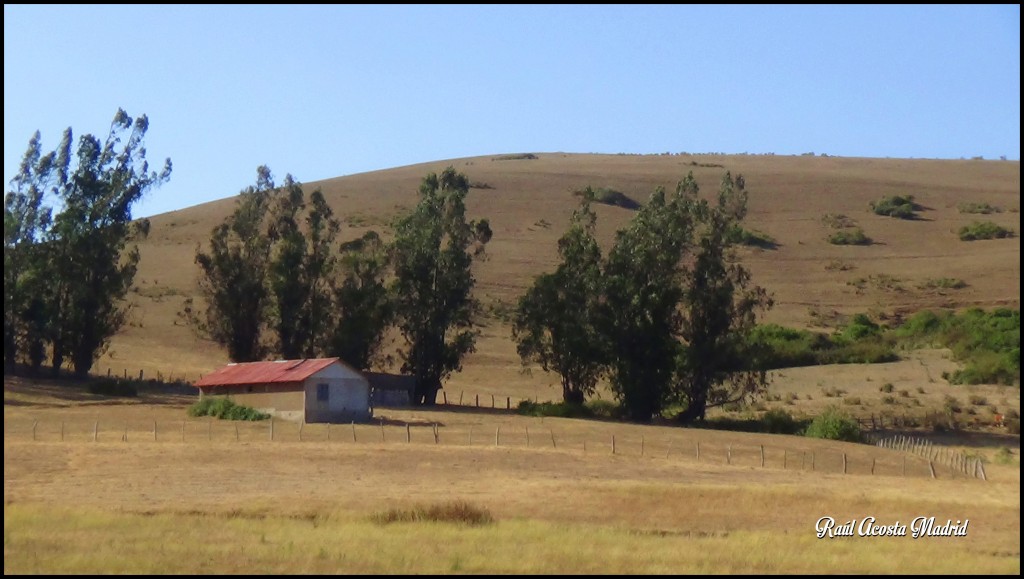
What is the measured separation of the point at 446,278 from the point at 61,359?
22676 millimetres

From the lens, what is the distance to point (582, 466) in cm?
4231

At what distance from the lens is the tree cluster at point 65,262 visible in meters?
68.9

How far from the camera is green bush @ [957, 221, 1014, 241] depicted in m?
118

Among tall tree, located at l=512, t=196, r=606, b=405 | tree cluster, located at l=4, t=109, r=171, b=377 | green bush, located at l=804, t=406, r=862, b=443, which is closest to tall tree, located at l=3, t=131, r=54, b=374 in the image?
tree cluster, located at l=4, t=109, r=171, b=377

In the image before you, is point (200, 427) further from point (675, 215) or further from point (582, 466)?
point (675, 215)

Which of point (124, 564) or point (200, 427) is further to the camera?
point (200, 427)

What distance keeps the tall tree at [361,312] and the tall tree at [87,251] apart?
12775 millimetres

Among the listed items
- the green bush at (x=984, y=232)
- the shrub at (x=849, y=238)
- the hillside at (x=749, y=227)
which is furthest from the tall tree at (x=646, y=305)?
the green bush at (x=984, y=232)

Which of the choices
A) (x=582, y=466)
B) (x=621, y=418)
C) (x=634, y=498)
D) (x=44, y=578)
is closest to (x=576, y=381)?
(x=621, y=418)

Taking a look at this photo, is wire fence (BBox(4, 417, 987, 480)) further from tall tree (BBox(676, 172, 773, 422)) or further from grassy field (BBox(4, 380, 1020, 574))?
tall tree (BBox(676, 172, 773, 422))

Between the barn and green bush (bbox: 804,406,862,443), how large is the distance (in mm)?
21488

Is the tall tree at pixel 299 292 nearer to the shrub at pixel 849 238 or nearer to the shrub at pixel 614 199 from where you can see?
the shrub at pixel 614 199
